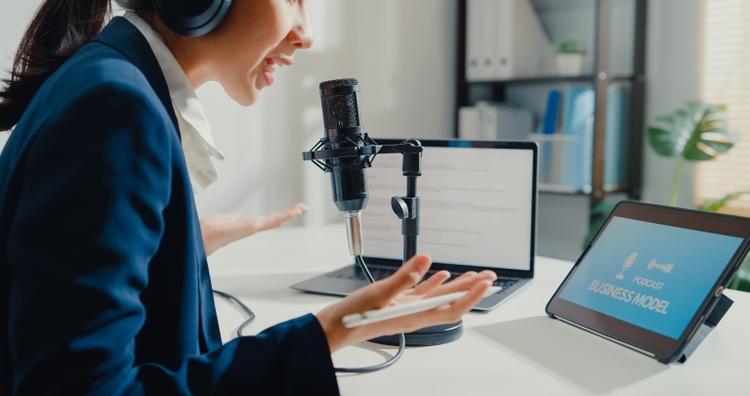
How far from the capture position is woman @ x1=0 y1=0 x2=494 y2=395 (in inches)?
18.7

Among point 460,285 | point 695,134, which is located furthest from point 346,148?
point 695,134

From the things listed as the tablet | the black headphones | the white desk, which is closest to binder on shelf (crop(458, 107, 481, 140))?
the white desk

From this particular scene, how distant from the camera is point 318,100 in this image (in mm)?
2213

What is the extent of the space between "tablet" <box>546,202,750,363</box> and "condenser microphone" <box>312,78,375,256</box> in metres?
0.37

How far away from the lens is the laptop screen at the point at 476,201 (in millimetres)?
1153

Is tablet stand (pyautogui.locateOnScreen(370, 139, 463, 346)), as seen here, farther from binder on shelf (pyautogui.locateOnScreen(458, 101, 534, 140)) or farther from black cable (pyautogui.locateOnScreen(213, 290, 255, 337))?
binder on shelf (pyautogui.locateOnScreen(458, 101, 534, 140))

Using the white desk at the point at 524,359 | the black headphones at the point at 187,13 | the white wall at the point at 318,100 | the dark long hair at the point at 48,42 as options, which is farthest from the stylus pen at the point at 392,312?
the white wall at the point at 318,100

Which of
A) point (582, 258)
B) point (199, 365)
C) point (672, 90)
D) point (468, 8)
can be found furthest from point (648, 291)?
point (468, 8)

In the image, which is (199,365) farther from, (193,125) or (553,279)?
(553,279)

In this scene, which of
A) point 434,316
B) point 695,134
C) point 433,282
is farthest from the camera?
point 695,134

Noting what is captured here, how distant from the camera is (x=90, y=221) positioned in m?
0.48

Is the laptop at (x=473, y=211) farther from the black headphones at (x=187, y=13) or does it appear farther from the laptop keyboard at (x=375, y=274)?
the black headphones at (x=187, y=13)

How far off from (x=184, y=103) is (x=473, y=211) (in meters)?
0.64

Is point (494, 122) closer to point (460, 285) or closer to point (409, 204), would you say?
point (409, 204)
